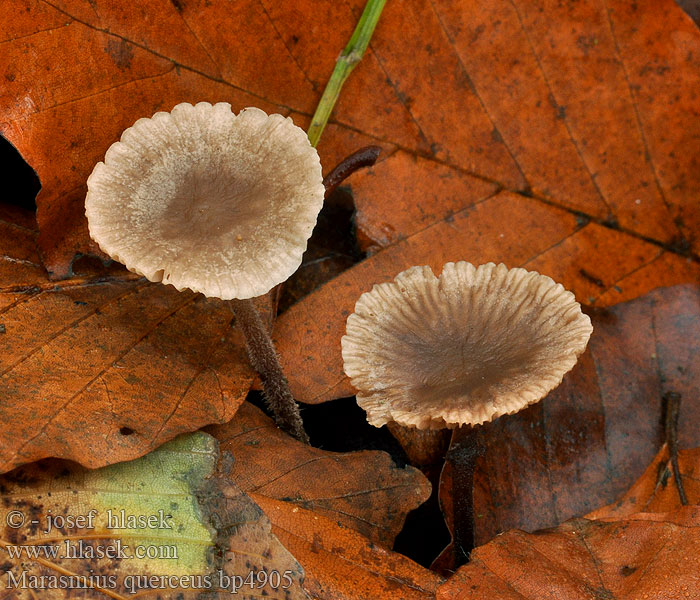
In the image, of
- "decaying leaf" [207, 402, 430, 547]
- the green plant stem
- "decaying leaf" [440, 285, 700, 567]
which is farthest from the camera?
the green plant stem

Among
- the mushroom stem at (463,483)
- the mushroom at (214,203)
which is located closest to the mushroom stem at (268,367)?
the mushroom at (214,203)

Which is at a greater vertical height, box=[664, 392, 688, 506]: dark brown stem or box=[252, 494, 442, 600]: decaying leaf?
box=[664, 392, 688, 506]: dark brown stem

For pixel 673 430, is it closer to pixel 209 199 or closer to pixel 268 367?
pixel 268 367

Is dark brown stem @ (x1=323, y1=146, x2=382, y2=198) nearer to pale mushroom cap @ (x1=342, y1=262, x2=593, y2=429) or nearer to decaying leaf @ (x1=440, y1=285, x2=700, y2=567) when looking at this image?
pale mushroom cap @ (x1=342, y1=262, x2=593, y2=429)

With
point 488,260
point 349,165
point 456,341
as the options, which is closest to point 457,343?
point 456,341

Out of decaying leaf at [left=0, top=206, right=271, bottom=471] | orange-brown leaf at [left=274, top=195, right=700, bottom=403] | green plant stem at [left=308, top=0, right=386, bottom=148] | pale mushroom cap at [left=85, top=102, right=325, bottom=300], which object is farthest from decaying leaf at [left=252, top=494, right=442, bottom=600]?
green plant stem at [left=308, top=0, right=386, bottom=148]

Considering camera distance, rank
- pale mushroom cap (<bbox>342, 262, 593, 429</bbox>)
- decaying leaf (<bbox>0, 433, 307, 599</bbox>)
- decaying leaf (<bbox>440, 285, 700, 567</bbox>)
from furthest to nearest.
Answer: decaying leaf (<bbox>440, 285, 700, 567</bbox>) → pale mushroom cap (<bbox>342, 262, 593, 429</bbox>) → decaying leaf (<bbox>0, 433, 307, 599</bbox>)

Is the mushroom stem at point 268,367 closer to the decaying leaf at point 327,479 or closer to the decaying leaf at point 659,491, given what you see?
the decaying leaf at point 327,479
